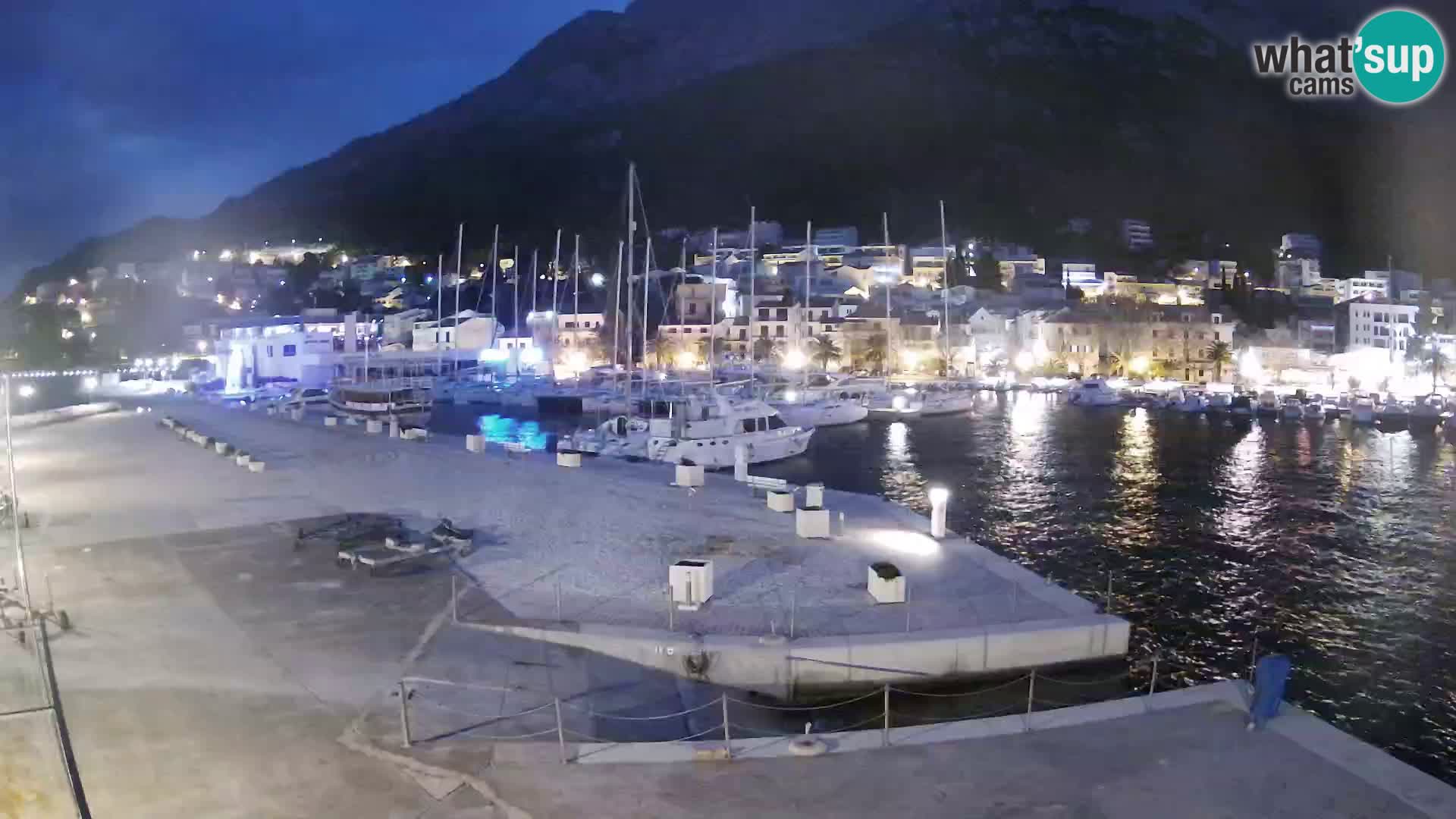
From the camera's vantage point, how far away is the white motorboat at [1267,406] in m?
55.9

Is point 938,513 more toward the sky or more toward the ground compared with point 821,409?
more toward the ground

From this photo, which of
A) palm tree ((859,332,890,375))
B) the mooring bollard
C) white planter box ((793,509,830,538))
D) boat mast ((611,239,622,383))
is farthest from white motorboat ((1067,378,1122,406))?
white planter box ((793,509,830,538))

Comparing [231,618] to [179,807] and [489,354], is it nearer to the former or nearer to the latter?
[179,807]

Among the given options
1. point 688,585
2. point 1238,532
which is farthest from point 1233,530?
point 688,585

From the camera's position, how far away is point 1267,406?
5691cm

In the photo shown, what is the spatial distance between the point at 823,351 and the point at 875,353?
4252mm

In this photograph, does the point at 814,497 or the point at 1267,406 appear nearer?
the point at 814,497

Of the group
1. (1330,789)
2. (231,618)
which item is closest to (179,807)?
(231,618)

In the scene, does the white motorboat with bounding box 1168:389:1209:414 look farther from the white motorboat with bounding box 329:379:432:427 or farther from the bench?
the bench

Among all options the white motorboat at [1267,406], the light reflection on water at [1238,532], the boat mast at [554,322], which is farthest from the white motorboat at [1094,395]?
the boat mast at [554,322]

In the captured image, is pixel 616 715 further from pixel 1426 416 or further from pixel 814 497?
pixel 1426 416

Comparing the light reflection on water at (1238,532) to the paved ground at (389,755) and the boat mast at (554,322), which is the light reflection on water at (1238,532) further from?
the boat mast at (554,322)

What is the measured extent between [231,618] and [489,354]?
66410 mm

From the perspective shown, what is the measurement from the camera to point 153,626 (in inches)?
392
